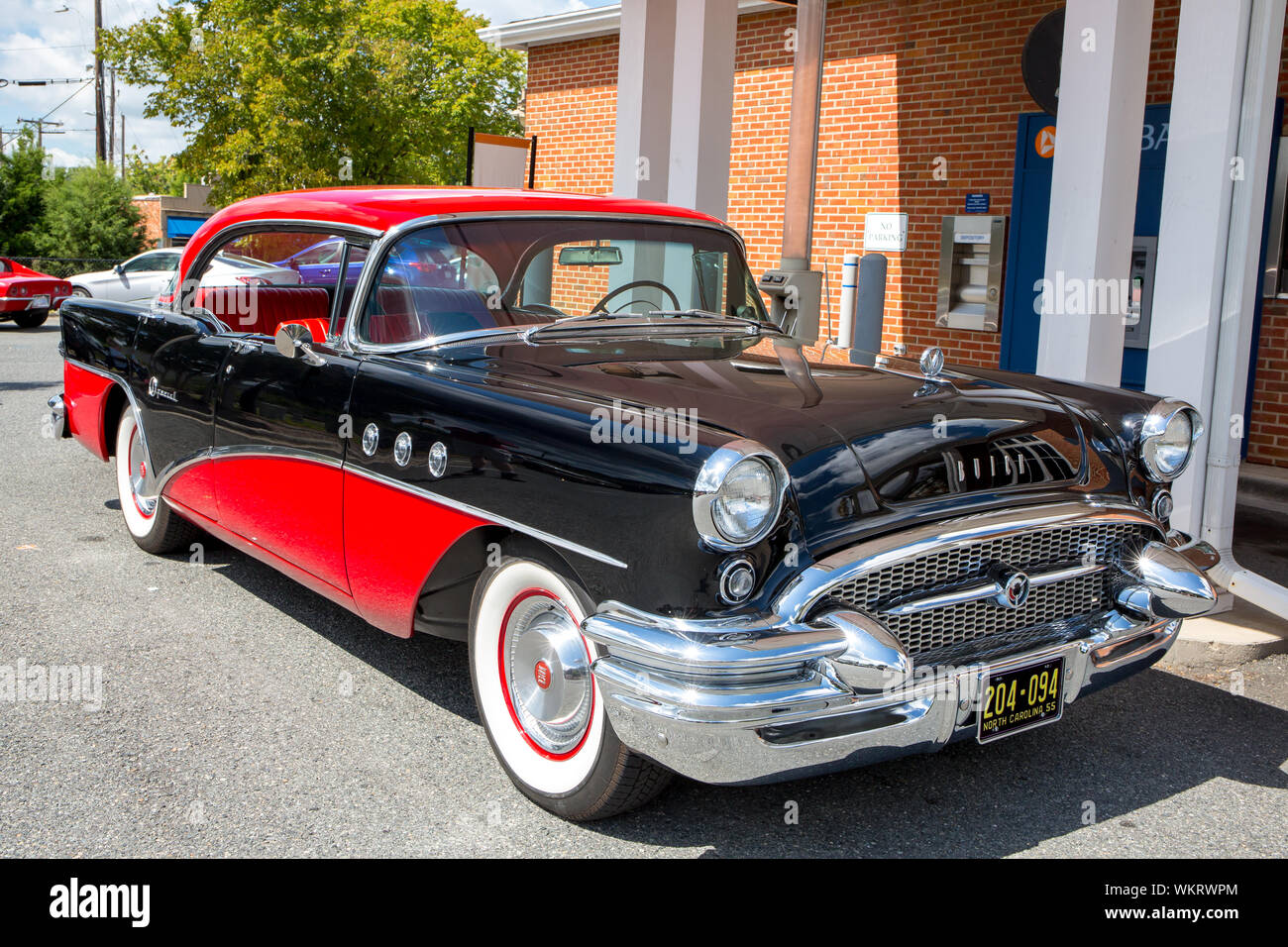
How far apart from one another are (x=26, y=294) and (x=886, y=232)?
617 inches

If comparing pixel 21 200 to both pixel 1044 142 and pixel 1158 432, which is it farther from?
pixel 1158 432

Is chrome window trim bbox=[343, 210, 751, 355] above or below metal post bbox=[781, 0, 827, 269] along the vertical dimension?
below

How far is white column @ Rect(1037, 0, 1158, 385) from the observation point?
5191 millimetres

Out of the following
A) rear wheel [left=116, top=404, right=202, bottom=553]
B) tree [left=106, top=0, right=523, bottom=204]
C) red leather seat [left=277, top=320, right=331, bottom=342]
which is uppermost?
tree [left=106, top=0, right=523, bottom=204]

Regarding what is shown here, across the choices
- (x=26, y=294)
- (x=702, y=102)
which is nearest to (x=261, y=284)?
(x=702, y=102)

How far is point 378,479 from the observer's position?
11.3 feet

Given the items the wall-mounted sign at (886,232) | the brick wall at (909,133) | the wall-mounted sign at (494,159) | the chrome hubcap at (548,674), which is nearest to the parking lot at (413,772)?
the chrome hubcap at (548,674)

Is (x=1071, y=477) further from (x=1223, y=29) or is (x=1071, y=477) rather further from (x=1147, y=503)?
(x=1223, y=29)

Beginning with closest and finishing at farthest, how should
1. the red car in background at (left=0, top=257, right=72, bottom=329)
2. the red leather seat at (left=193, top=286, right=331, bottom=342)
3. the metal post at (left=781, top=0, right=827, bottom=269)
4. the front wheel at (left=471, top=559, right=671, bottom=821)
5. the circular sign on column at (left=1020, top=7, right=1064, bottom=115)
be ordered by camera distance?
the front wheel at (left=471, top=559, right=671, bottom=821), the red leather seat at (left=193, top=286, right=331, bottom=342), the metal post at (left=781, top=0, right=827, bottom=269), the circular sign on column at (left=1020, top=7, right=1064, bottom=115), the red car in background at (left=0, top=257, right=72, bottom=329)

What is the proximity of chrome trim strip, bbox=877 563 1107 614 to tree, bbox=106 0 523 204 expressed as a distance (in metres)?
21.4

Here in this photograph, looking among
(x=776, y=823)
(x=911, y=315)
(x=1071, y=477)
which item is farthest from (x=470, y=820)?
(x=911, y=315)

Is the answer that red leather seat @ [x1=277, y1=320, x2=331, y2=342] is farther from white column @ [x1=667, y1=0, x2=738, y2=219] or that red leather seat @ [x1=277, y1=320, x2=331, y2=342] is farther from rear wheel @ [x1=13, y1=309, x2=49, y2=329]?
rear wheel @ [x1=13, y1=309, x2=49, y2=329]

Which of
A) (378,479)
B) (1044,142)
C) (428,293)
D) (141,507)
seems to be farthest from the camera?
(1044,142)

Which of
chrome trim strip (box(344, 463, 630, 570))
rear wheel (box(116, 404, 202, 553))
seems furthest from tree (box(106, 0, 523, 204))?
chrome trim strip (box(344, 463, 630, 570))
